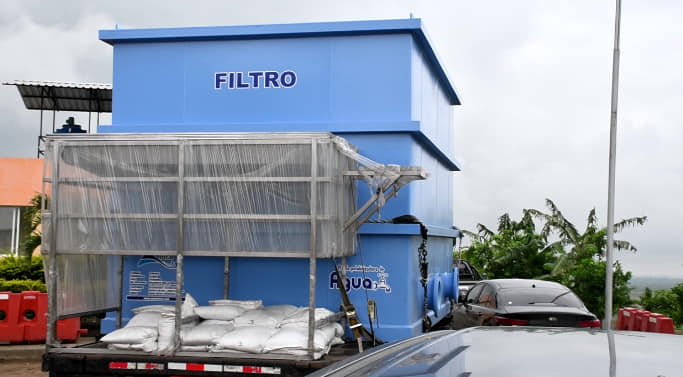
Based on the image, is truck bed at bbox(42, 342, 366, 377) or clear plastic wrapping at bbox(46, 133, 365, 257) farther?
clear plastic wrapping at bbox(46, 133, 365, 257)

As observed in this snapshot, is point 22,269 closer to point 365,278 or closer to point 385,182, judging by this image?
point 365,278

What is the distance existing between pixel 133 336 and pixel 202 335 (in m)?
0.68

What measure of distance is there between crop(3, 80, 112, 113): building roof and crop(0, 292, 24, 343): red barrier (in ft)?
52.7

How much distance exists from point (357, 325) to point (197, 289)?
6.61 feet

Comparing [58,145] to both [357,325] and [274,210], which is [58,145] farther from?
[357,325]

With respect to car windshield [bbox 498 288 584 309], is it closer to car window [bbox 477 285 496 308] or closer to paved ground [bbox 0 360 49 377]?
car window [bbox 477 285 496 308]

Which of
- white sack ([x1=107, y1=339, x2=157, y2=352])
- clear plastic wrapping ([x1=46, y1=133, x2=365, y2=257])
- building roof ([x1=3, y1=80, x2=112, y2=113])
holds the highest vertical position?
building roof ([x1=3, y1=80, x2=112, y2=113])

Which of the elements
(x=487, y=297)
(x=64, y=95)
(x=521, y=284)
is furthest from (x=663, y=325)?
(x=64, y=95)

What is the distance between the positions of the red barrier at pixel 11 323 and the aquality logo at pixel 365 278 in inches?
292

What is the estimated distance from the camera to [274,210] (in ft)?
25.0

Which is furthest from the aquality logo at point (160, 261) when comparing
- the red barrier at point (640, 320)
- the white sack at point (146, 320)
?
the red barrier at point (640, 320)

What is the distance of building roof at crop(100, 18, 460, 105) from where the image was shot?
8.60 metres

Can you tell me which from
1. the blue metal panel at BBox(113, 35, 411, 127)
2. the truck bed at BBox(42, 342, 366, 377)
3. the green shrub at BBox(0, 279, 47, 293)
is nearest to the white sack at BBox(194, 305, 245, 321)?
the truck bed at BBox(42, 342, 366, 377)

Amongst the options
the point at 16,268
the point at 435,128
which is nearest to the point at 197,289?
the point at 435,128
